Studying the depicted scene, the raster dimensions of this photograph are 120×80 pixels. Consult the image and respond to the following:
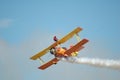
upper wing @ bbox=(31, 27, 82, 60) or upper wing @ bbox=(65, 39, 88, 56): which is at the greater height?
upper wing @ bbox=(31, 27, 82, 60)

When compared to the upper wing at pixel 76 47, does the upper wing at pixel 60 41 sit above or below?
above

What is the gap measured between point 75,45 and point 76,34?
5.39 ft

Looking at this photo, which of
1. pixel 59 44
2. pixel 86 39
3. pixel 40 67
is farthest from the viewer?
pixel 40 67

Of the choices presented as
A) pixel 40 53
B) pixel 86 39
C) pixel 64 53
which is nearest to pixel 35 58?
pixel 40 53

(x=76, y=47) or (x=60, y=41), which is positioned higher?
(x=60, y=41)

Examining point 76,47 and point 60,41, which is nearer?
point 76,47

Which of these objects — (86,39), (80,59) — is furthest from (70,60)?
(86,39)

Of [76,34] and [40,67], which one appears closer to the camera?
[76,34]

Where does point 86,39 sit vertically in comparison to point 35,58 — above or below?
below

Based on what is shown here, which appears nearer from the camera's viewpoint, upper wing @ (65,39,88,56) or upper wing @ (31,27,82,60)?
upper wing @ (65,39,88,56)

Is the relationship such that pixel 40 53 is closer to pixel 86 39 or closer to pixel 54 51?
pixel 54 51

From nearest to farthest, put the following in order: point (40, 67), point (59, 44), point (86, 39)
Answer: point (86, 39), point (59, 44), point (40, 67)

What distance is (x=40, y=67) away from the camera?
65312 millimetres

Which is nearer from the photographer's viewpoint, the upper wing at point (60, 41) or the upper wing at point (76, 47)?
the upper wing at point (76, 47)
